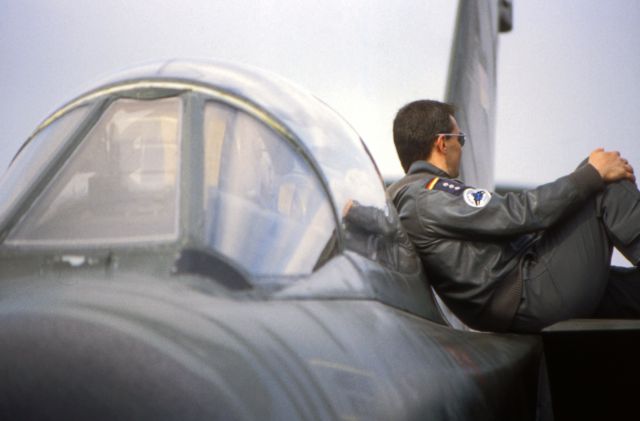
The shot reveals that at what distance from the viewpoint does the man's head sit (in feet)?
13.0

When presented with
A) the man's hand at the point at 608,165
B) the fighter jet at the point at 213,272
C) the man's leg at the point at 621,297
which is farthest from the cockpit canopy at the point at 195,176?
the man's leg at the point at 621,297

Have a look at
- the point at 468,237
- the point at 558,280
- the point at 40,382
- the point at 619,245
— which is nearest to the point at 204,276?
the point at 40,382

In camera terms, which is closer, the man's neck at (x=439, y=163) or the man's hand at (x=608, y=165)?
the man's hand at (x=608, y=165)

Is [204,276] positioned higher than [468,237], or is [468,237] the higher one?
[204,276]

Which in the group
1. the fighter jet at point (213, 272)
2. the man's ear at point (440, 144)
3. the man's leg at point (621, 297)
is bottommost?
the man's leg at point (621, 297)

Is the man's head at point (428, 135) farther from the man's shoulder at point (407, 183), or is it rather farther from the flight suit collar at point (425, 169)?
the man's shoulder at point (407, 183)

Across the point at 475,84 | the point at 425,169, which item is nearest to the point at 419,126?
the point at 425,169

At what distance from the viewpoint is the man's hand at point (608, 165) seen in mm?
3277

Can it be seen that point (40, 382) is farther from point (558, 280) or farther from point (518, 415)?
point (558, 280)

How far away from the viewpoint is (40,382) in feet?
4.12

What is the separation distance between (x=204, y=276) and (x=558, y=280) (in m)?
2.05

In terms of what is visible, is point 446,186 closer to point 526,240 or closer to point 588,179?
point 526,240

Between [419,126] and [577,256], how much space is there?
3.45 feet

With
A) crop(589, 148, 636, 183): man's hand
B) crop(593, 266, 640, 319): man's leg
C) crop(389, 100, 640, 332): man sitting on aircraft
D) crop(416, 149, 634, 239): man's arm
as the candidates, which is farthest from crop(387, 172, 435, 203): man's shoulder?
crop(593, 266, 640, 319): man's leg
